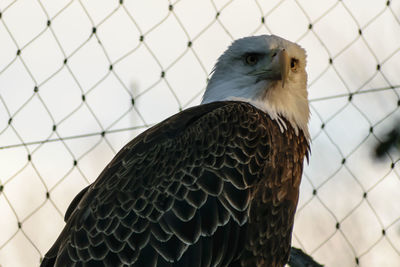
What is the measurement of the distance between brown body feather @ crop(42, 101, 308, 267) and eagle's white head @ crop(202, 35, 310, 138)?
8.3 inches

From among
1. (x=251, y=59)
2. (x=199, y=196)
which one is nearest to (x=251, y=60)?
(x=251, y=59)

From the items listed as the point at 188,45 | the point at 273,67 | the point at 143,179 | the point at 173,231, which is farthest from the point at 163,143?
the point at 188,45

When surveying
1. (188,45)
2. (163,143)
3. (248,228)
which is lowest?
(248,228)

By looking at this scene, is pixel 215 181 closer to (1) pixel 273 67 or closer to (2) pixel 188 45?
(1) pixel 273 67

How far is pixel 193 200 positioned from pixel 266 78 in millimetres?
918

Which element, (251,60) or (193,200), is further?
(251,60)

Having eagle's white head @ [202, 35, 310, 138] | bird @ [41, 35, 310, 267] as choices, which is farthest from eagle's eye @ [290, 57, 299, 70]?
bird @ [41, 35, 310, 267]

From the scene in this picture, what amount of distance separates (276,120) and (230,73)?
1.37 feet

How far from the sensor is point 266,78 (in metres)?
4.05

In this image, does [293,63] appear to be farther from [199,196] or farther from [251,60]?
[199,196]

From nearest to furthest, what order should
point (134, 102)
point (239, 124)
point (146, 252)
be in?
point (146, 252) → point (239, 124) → point (134, 102)

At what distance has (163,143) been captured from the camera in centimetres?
374

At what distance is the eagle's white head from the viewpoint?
4.02 meters

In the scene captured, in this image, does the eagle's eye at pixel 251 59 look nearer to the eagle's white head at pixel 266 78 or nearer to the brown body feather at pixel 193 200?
the eagle's white head at pixel 266 78
